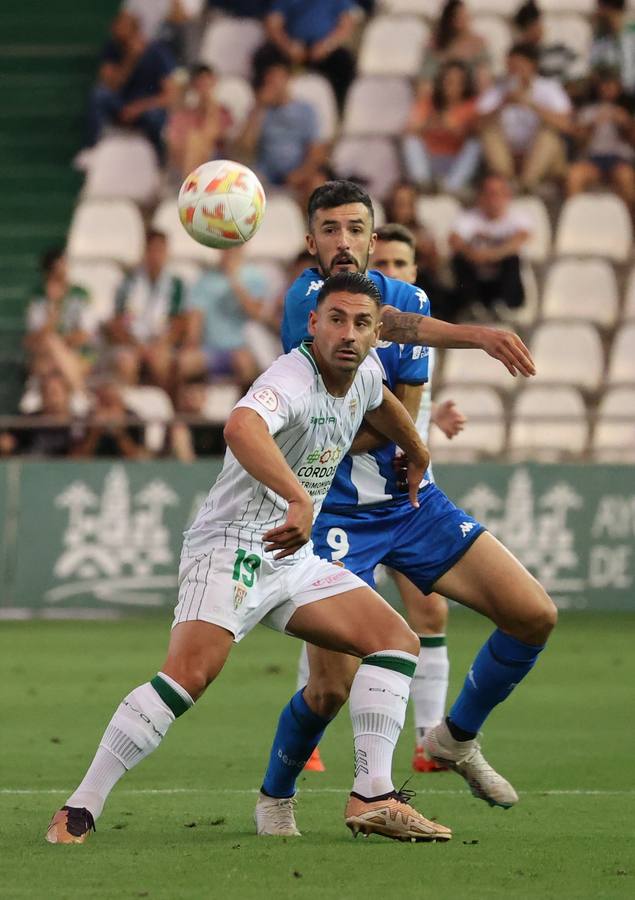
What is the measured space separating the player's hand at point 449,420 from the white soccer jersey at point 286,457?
228cm

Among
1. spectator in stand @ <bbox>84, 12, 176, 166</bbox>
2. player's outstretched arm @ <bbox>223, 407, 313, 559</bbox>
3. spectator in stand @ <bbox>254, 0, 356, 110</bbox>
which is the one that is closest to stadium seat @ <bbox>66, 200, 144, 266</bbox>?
spectator in stand @ <bbox>84, 12, 176, 166</bbox>

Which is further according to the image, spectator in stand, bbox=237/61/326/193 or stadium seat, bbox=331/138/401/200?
spectator in stand, bbox=237/61/326/193

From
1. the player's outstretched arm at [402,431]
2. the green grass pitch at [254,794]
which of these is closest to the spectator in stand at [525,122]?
the green grass pitch at [254,794]

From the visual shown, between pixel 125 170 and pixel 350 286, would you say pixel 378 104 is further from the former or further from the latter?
pixel 350 286

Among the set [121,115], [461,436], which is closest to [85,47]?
[121,115]

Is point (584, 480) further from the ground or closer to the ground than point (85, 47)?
closer to the ground

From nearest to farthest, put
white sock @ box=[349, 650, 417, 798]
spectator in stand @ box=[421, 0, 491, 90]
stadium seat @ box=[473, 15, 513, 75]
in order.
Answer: white sock @ box=[349, 650, 417, 798] → spectator in stand @ box=[421, 0, 491, 90] → stadium seat @ box=[473, 15, 513, 75]

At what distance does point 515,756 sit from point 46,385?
8.18 metres

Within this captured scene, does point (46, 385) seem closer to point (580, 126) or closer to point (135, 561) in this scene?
point (135, 561)

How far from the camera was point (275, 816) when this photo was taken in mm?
6430

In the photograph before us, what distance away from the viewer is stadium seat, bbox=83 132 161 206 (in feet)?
63.7

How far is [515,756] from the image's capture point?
8.57 m

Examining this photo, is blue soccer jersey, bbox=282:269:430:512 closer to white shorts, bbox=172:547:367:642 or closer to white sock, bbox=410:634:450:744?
white shorts, bbox=172:547:367:642

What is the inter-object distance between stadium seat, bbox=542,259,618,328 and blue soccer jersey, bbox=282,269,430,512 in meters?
10.2
